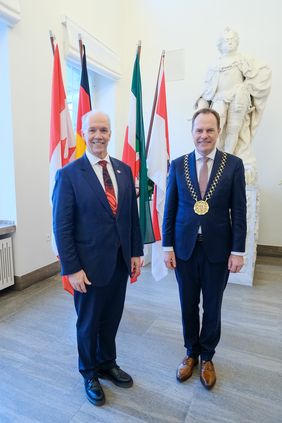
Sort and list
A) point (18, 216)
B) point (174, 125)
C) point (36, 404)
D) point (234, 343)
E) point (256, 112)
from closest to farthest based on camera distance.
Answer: point (36, 404) → point (234, 343) → point (18, 216) → point (256, 112) → point (174, 125)

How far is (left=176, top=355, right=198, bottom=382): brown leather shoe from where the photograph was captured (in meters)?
1.57

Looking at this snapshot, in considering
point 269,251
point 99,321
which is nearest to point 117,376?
point 99,321

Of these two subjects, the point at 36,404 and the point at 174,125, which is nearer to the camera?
the point at 36,404

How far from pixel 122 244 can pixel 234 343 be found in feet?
3.92

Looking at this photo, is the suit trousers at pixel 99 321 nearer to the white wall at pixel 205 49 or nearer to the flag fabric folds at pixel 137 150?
the flag fabric folds at pixel 137 150

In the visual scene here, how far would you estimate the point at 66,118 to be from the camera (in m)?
2.31

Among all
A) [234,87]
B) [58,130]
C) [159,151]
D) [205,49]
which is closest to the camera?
[58,130]

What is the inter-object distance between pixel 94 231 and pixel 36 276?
1.94 m

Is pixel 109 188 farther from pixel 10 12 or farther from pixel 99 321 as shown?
pixel 10 12

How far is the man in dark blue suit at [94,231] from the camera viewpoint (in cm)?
127

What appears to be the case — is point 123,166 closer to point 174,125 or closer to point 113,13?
point 174,125

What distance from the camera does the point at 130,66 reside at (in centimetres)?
428

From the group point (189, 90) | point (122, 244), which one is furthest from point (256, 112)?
point (122, 244)

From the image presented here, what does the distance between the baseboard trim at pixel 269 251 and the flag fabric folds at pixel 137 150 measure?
221 cm
